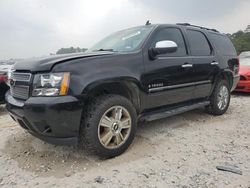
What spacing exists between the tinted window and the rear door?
0.97 ft

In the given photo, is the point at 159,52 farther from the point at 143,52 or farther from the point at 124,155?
the point at 124,155

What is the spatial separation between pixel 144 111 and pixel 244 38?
3188cm

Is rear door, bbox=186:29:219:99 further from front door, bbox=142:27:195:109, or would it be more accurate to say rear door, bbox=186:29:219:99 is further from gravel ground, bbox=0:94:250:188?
gravel ground, bbox=0:94:250:188

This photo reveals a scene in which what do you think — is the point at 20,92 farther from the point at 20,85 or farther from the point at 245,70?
the point at 245,70

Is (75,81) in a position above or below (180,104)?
above

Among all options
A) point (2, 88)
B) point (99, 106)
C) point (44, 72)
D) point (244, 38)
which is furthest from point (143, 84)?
point (244, 38)

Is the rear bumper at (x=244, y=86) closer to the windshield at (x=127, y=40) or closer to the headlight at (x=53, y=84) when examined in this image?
the windshield at (x=127, y=40)

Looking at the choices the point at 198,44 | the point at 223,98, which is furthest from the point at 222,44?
the point at 223,98

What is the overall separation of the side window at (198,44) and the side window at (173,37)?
0.84 feet

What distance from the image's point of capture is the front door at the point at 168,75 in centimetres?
350

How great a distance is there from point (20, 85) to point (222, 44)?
427 cm

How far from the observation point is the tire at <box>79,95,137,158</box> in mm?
2893

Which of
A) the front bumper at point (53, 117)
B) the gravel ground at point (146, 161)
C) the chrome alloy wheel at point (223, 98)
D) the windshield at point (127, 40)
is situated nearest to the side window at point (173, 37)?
the windshield at point (127, 40)

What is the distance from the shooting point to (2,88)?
559 cm
